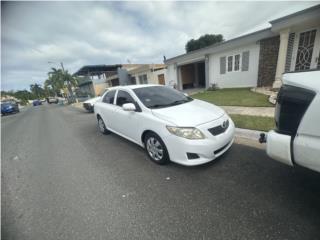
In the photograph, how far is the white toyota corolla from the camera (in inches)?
106

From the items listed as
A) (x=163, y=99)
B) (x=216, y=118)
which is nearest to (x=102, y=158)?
(x=163, y=99)

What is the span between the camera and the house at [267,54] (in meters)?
7.93

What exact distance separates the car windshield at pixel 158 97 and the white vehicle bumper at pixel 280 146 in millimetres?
2052

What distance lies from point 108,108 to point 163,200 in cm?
331

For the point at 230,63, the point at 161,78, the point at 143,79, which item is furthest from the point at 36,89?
the point at 230,63

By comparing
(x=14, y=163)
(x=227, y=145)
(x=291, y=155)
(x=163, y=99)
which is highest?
(x=163, y=99)

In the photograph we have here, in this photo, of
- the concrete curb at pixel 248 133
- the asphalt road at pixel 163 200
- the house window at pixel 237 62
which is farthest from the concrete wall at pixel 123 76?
the concrete curb at pixel 248 133

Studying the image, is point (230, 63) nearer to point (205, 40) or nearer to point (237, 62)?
point (237, 62)

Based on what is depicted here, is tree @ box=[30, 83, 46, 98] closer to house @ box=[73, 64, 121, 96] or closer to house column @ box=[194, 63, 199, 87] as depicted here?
house @ box=[73, 64, 121, 96]

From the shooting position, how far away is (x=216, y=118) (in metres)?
2.96

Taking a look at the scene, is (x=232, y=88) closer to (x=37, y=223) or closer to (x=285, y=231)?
(x=285, y=231)

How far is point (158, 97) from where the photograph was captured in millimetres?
3842

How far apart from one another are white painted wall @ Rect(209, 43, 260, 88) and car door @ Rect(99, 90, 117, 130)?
9.85 metres

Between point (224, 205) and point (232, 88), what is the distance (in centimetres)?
1140
